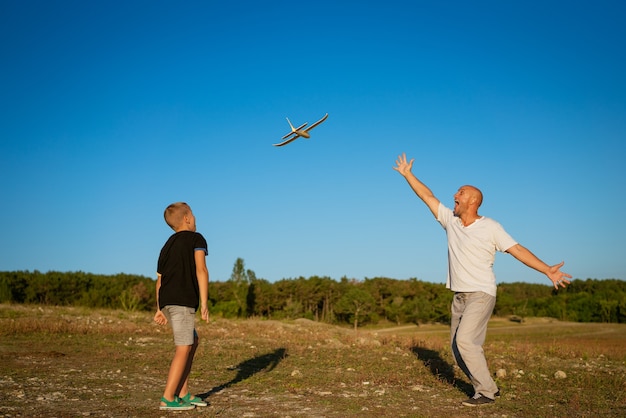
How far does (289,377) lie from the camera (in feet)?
26.3

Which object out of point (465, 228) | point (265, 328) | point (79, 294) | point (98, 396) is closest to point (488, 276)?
point (465, 228)

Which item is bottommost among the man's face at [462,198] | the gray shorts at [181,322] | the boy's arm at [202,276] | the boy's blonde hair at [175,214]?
the gray shorts at [181,322]

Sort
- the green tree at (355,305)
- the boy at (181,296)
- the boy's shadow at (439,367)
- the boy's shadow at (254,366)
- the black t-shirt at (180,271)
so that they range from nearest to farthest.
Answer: the boy at (181,296), the black t-shirt at (180,271), the boy's shadow at (254,366), the boy's shadow at (439,367), the green tree at (355,305)

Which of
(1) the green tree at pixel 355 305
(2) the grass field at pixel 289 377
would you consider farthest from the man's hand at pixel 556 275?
(1) the green tree at pixel 355 305

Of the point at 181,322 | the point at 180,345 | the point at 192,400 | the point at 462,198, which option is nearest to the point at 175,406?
the point at 192,400

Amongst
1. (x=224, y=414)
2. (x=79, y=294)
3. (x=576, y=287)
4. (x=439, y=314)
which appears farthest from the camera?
(x=576, y=287)

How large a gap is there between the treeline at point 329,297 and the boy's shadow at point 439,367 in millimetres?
25048

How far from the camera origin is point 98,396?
20.5 ft

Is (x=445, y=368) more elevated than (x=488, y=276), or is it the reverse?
(x=488, y=276)

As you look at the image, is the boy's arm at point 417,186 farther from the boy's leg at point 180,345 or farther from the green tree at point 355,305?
the green tree at point 355,305

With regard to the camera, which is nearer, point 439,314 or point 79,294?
point 79,294

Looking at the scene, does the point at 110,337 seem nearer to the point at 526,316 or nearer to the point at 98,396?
the point at 98,396

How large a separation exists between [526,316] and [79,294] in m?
36.2

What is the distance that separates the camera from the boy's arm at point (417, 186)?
287 inches
